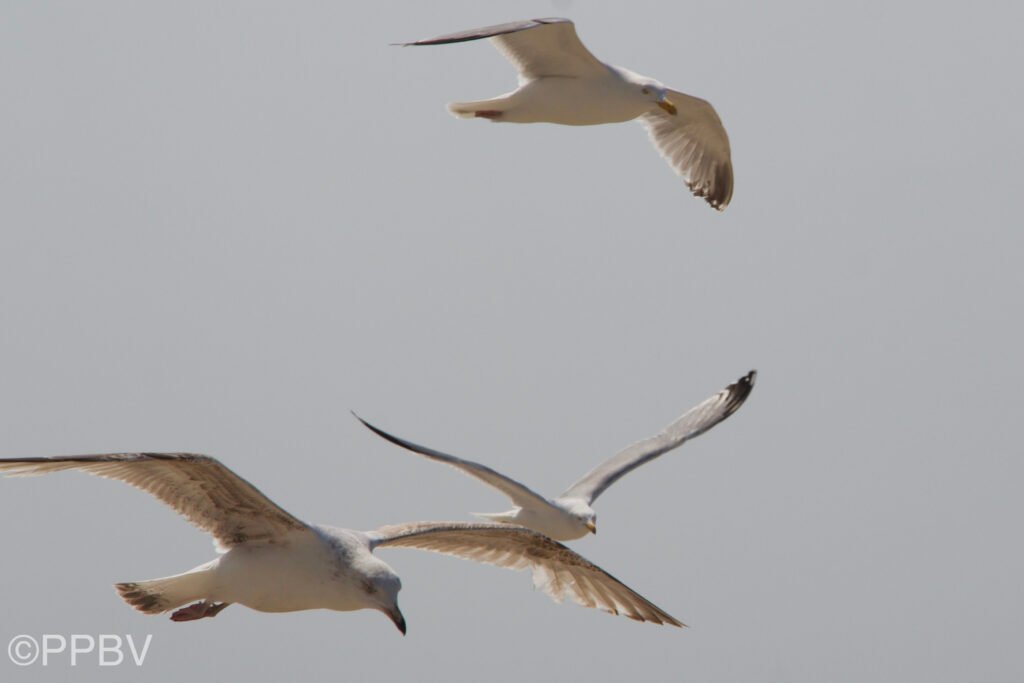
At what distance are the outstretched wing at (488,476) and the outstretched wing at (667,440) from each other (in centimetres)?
148

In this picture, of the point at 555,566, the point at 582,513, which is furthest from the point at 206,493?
the point at 582,513

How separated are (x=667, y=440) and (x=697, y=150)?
9.97ft

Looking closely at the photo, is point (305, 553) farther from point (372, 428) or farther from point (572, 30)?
point (572, 30)

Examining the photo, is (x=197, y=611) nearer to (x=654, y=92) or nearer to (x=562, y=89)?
(x=562, y=89)

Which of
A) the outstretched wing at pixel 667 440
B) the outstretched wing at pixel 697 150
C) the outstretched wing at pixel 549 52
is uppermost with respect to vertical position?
the outstretched wing at pixel 549 52

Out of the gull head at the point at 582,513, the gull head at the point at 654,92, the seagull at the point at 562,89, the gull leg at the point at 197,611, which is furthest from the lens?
the gull head at the point at 654,92

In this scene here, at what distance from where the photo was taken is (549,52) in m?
14.1

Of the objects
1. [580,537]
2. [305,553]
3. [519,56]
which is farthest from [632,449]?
[305,553]

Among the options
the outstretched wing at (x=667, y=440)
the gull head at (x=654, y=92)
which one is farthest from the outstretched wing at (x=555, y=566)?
the gull head at (x=654, y=92)

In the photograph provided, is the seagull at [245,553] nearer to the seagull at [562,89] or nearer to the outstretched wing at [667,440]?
the outstretched wing at [667,440]

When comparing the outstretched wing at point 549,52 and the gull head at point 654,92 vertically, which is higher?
the outstretched wing at point 549,52

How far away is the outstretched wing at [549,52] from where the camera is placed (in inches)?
545

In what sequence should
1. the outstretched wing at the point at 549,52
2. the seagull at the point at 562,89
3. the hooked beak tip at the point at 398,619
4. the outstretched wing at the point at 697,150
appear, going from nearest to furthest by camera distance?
the hooked beak tip at the point at 398,619 → the outstretched wing at the point at 549,52 → the seagull at the point at 562,89 → the outstretched wing at the point at 697,150

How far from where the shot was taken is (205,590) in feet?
31.2
